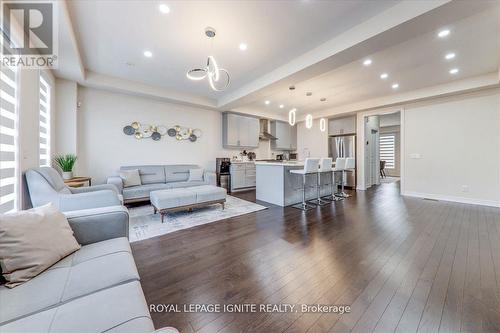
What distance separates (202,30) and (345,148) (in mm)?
5887

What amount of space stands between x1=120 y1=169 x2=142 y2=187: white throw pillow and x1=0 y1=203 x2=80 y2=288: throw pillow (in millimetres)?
3107

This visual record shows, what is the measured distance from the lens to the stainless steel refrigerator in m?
6.58

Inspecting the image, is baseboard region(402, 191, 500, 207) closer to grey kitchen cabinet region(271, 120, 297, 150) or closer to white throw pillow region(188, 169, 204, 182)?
grey kitchen cabinet region(271, 120, 297, 150)

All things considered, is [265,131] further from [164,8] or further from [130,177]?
[164,8]

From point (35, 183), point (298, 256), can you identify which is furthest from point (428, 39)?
point (35, 183)

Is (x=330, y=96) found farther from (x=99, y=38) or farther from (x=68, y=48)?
(x=68, y=48)

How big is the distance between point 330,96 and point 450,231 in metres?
4.04

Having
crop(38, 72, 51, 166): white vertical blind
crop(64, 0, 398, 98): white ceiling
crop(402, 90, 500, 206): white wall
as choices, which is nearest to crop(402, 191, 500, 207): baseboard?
crop(402, 90, 500, 206): white wall

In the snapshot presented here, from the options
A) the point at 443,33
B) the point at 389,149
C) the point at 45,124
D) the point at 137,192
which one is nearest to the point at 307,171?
the point at 443,33

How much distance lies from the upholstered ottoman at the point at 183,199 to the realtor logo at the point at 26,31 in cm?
244

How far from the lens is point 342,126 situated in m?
6.96

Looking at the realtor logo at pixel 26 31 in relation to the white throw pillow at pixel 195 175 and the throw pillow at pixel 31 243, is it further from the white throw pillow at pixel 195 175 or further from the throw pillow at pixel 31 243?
the white throw pillow at pixel 195 175

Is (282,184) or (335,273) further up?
(282,184)

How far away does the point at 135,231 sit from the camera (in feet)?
9.58
